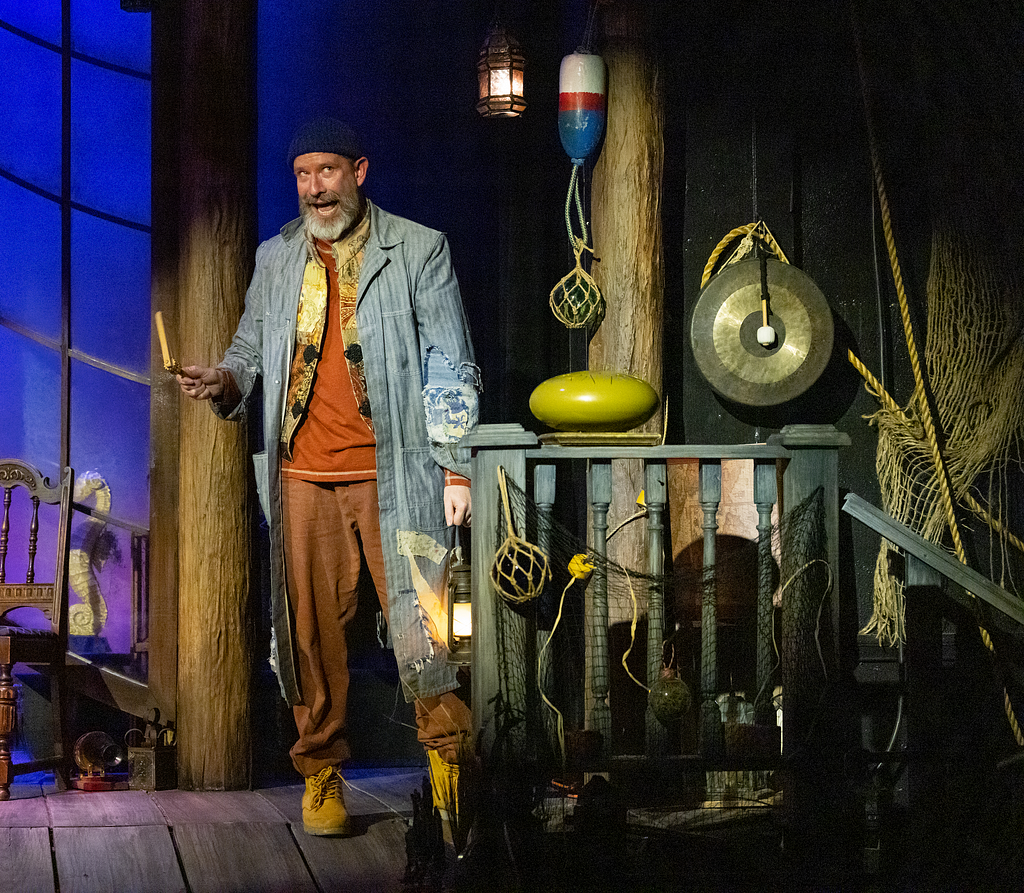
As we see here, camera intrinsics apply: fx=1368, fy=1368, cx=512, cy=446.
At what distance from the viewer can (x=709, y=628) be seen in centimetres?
422

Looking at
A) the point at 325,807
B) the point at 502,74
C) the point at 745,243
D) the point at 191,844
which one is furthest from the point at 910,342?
the point at 191,844

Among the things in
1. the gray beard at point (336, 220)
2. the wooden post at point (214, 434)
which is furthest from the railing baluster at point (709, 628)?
the wooden post at point (214, 434)

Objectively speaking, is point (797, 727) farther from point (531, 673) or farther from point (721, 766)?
point (531, 673)

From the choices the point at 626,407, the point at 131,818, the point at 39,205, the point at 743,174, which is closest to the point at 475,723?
the point at 626,407

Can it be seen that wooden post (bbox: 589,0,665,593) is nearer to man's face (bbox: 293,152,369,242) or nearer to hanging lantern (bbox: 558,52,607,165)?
hanging lantern (bbox: 558,52,607,165)

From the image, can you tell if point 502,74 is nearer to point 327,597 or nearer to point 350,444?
point 350,444

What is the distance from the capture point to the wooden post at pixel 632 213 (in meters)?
5.28

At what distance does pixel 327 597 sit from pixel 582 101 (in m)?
2.11

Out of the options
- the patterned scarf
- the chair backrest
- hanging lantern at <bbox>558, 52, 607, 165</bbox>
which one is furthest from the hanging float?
the chair backrest

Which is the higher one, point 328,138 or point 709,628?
point 328,138

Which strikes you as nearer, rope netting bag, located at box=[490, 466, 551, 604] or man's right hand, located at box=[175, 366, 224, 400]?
rope netting bag, located at box=[490, 466, 551, 604]

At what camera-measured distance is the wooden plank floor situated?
4055mm

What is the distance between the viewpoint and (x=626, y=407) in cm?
436

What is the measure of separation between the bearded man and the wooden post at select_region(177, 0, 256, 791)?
63 centimetres
